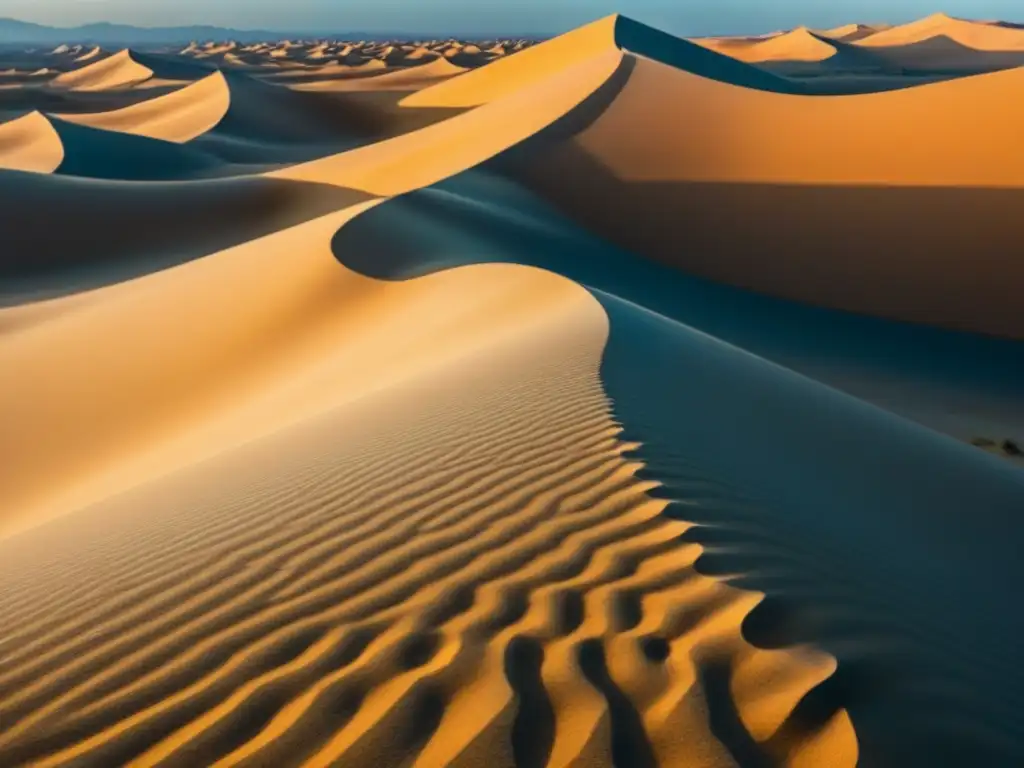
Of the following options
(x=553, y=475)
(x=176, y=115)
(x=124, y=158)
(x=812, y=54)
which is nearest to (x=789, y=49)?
(x=812, y=54)

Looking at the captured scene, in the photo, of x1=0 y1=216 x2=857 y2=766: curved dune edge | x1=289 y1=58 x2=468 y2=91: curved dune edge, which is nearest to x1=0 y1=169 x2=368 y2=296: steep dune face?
x1=0 y1=216 x2=857 y2=766: curved dune edge

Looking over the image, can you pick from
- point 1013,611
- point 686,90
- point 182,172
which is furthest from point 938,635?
point 182,172

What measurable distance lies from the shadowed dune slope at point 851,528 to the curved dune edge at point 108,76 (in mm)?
60771

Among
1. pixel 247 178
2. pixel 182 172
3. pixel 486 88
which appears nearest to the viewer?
pixel 247 178

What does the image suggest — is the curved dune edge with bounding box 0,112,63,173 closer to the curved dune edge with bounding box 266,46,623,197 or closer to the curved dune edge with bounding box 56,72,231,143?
the curved dune edge with bounding box 56,72,231,143

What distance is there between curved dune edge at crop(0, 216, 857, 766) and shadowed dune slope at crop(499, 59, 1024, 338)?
9126 millimetres

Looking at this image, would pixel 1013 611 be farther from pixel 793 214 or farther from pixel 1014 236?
pixel 793 214

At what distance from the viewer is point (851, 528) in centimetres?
361

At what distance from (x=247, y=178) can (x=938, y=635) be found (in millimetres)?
20485

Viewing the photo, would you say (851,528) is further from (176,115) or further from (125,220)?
(176,115)

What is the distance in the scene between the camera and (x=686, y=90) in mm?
21078

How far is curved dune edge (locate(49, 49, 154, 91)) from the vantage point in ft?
196

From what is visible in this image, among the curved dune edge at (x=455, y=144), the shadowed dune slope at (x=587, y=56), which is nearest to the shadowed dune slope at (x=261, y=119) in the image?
the shadowed dune slope at (x=587, y=56)

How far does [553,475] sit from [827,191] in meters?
12.5
